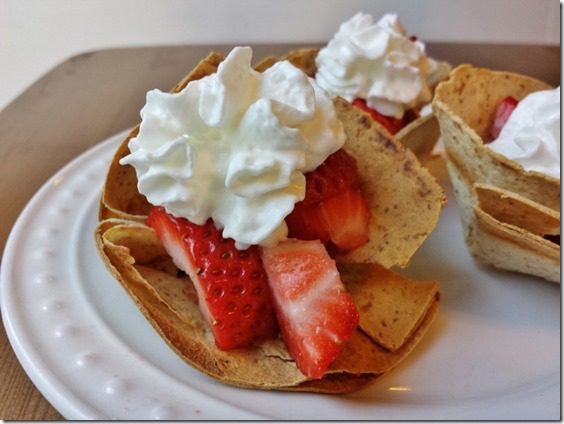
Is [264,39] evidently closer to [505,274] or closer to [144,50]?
[144,50]

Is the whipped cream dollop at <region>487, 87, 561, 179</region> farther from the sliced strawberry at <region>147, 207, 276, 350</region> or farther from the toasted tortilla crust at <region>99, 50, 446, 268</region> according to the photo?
the sliced strawberry at <region>147, 207, 276, 350</region>

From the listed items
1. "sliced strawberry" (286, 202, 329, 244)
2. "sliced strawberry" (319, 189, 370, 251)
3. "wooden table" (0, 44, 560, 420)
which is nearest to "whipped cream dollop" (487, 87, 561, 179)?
"sliced strawberry" (319, 189, 370, 251)

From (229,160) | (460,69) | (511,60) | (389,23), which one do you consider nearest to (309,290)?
(229,160)

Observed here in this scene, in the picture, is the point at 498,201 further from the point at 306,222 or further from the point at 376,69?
the point at 376,69

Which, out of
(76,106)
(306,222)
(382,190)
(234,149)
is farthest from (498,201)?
(76,106)

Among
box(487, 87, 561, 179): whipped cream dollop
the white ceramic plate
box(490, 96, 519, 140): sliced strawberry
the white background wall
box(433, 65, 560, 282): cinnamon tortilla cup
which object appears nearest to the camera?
the white ceramic plate

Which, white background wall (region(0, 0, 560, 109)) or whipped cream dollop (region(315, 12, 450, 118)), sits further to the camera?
white background wall (region(0, 0, 560, 109))

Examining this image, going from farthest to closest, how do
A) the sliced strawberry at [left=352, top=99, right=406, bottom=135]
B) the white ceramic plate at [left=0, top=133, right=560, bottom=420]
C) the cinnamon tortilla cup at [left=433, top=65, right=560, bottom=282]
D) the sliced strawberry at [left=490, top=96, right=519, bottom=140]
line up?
1. the sliced strawberry at [left=352, top=99, right=406, bottom=135]
2. the sliced strawberry at [left=490, top=96, right=519, bottom=140]
3. the cinnamon tortilla cup at [left=433, top=65, right=560, bottom=282]
4. the white ceramic plate at [left=0, top=133, right=560, bottom=420]
